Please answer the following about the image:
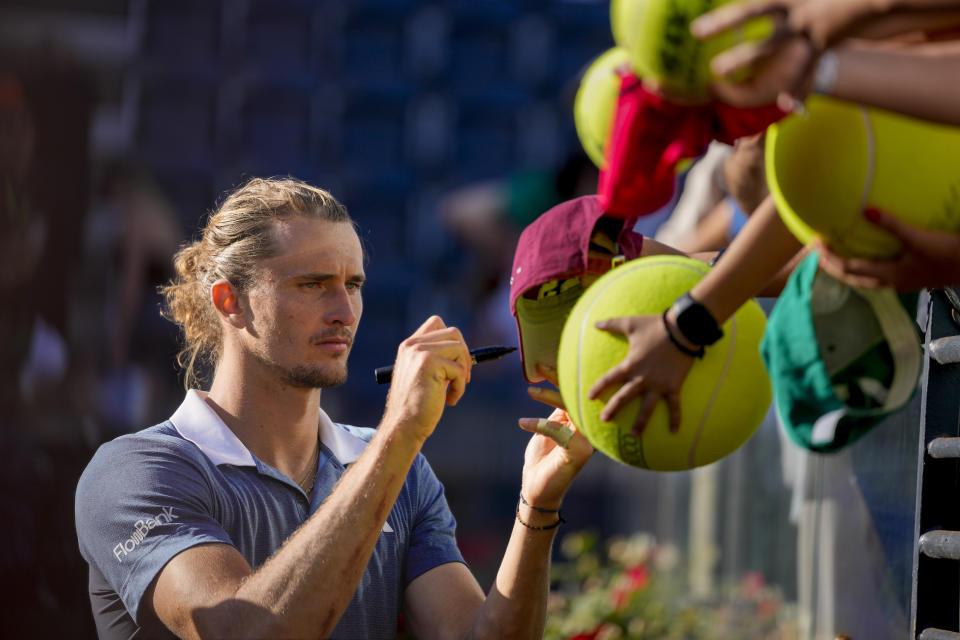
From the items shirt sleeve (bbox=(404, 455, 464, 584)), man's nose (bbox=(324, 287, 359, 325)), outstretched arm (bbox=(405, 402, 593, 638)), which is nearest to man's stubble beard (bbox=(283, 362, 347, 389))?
man's nose (bbox=(324, 287, 359, 325))

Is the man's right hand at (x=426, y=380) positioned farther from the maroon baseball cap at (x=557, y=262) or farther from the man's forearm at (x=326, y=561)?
the maroon baseball cap at (x=557, y=262)

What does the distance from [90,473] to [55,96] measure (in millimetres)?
8316

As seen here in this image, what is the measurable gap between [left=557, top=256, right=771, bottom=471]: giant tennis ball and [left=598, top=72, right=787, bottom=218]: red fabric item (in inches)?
7.0

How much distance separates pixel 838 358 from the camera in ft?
5.07

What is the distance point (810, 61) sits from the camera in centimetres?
126

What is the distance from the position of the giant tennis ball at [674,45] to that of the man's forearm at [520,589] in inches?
61.5

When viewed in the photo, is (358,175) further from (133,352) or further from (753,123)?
(753,123)

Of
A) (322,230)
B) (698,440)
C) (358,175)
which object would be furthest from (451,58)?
(698,440)

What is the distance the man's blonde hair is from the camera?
10.4 feet

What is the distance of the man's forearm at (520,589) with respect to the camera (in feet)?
8.95

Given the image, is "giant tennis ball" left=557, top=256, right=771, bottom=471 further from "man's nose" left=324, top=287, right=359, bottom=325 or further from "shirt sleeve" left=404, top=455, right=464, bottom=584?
"shirt sleeve" left=404, top=455, right=464, bottom=584

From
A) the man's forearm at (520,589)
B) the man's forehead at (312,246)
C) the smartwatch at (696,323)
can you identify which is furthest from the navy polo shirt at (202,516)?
the smartwatch at (696,323)

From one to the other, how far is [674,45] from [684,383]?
0.56 m

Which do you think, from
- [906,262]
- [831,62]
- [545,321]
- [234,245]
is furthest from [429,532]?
[831,62]
